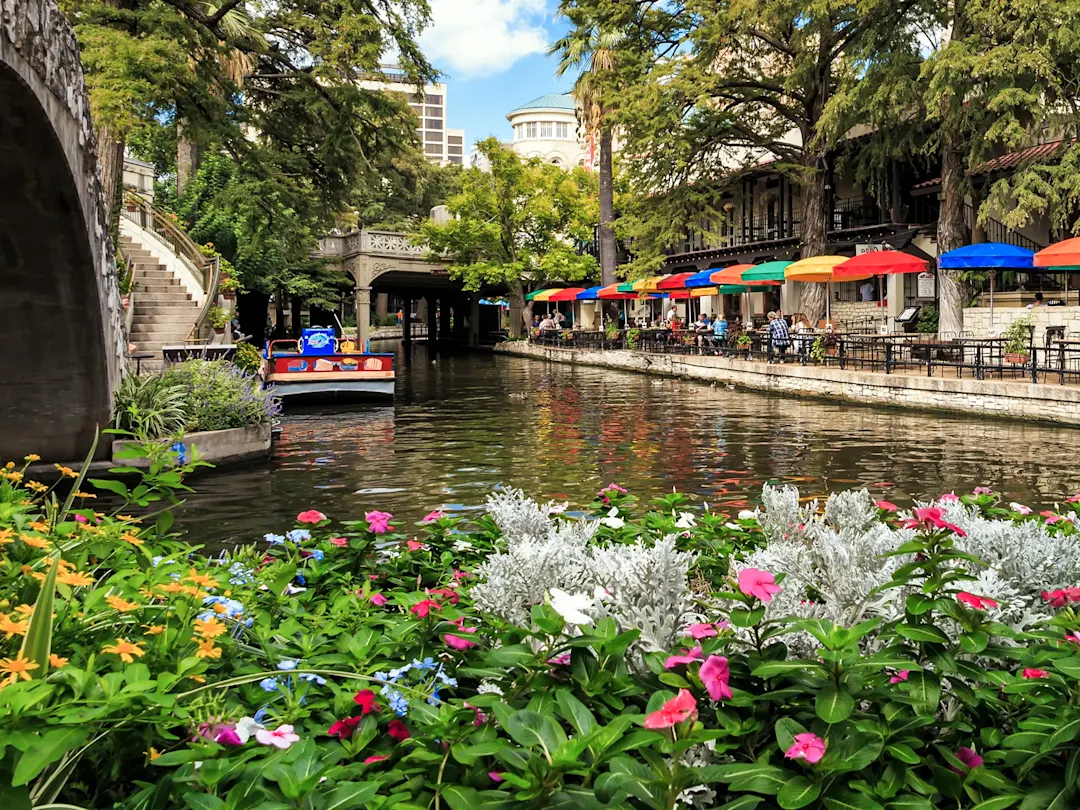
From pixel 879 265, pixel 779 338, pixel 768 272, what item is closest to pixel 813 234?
pixel 768 272

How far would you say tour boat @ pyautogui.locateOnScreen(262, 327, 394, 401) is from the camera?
21391 millimetres

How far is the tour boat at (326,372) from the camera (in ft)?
70.2

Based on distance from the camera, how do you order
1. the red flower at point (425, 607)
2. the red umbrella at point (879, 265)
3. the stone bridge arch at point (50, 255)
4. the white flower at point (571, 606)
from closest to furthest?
1. the white flower at point (571, 606)
2. the red flower at point (425, 607)
3. the stone bridge arch at point (50, 255)
4. the red umbrella at point (879, 265)

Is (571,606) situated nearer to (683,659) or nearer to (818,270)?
(683,659)

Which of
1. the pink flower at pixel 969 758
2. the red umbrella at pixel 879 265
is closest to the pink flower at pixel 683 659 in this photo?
the pink flower at pixel 969 758

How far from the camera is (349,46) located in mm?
19609

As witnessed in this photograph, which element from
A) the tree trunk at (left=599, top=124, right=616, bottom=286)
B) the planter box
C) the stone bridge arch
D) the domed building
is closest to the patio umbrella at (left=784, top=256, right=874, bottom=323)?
the planter box

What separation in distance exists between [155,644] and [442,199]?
66.0 metres

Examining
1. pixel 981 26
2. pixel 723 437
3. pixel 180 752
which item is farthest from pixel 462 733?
pixel 981 26

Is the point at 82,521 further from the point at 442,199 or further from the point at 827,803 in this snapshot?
the point at 442,199

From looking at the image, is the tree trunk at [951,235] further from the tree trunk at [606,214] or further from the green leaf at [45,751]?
the green leaf at [45,751]

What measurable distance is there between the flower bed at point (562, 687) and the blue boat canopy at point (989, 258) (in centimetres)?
1832

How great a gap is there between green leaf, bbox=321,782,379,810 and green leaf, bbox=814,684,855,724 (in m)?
1.07

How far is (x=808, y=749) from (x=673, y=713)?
0.39 m
